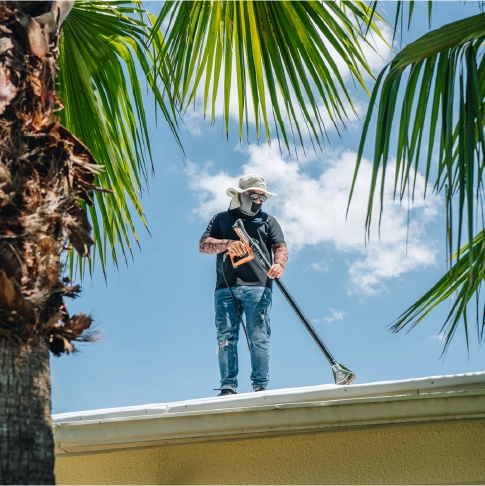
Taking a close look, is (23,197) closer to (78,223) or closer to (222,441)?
(78,223)

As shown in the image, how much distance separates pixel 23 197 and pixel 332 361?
126 inches

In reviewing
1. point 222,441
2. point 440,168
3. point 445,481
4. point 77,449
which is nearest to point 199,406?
point 222,441

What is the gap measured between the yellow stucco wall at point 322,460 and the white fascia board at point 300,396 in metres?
0.17

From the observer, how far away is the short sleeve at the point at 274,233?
16.1ft

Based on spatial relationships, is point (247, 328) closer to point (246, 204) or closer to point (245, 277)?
point (245, 277)

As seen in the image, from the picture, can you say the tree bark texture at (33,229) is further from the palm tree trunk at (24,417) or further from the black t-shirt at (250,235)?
the black t-shirt at (250,235)

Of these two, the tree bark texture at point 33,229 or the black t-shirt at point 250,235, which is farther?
the black t-shirt at point 250,235

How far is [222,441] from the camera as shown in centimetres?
325

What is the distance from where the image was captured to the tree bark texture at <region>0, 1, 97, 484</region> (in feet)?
5.59

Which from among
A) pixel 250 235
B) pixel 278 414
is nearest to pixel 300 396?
pixel 278 414

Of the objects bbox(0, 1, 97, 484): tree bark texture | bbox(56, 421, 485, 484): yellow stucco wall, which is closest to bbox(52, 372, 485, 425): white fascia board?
bbox(56, 421, 485, 484): yellow stucco wall

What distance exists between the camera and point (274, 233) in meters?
4.92

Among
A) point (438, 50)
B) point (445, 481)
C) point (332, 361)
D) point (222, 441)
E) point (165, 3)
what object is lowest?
point (445, 481)

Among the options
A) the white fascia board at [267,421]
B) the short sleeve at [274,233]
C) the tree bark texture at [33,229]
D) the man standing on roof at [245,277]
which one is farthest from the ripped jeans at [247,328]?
the tree bark texture at [33,229]
